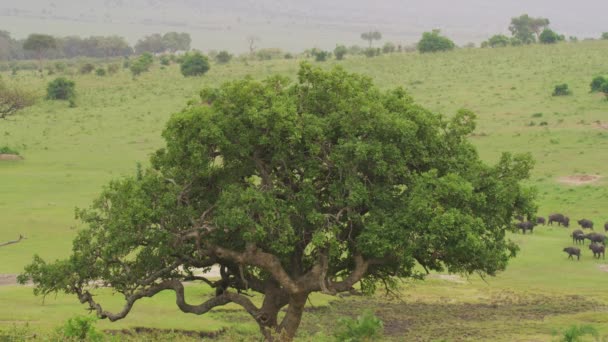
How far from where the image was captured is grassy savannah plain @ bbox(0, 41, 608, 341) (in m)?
28.0

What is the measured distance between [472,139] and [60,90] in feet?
134

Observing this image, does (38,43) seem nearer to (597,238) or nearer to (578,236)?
(578,236)

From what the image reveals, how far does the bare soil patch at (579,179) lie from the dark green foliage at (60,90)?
4918 cm

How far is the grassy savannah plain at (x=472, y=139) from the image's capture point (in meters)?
28.0

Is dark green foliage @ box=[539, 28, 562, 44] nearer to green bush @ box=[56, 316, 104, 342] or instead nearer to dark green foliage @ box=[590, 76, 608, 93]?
dark green foliage @ box=[590, 76, 608, 93]

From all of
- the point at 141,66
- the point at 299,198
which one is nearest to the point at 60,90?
the point at 141,66

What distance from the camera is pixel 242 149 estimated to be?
66.6ft

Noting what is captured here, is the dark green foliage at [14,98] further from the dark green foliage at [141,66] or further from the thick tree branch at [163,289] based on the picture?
the thick tree branch at [163,289]

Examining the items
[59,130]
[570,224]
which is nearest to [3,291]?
[570,224]

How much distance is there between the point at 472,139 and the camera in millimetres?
62969

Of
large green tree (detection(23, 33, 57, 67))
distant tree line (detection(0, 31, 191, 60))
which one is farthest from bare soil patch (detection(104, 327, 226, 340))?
distant tree line (detection(0, 31, 191, 60))

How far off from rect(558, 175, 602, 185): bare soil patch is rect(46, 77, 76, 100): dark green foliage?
49.2m

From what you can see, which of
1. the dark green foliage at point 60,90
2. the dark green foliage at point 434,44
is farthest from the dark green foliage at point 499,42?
the dark green foliage at point 60,90

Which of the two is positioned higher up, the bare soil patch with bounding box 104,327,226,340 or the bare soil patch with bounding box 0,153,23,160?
the bare soil patch with bounding box 104,327,226,340
